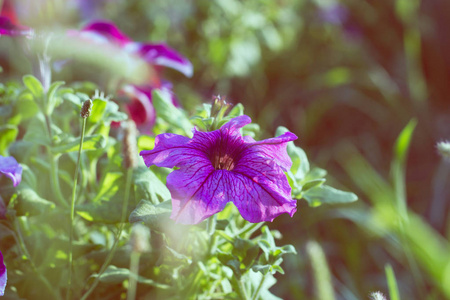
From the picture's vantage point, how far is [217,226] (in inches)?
29.2

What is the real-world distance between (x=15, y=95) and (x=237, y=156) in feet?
1.45

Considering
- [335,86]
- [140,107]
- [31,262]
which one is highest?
[335,86]

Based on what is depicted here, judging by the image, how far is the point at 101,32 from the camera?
3.92ft

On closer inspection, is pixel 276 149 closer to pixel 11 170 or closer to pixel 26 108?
pixel 11 170

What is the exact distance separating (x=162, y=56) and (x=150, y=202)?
0.53 m

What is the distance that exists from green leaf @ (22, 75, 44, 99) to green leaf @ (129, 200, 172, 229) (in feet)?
0.94

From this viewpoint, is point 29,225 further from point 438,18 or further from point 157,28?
point 438,18

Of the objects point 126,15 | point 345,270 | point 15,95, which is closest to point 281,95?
point 126,15

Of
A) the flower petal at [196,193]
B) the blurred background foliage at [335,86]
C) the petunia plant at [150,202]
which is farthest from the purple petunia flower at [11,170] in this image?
the blurred background foliage at [335,86]

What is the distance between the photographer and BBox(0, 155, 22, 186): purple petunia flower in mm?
691

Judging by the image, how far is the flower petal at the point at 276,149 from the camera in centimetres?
71

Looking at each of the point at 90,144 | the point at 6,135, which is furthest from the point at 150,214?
the point at 6,135

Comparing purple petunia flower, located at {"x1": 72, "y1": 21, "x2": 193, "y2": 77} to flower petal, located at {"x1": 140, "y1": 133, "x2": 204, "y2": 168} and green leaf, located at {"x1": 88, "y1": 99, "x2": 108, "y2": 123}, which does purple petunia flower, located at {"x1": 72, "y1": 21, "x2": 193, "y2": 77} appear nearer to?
green leaf, located at {"x1": 88, "y1": 99, "x2": 108, "y2": 123}

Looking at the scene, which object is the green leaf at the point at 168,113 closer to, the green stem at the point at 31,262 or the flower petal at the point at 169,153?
the flower petal at the point at 169,153
